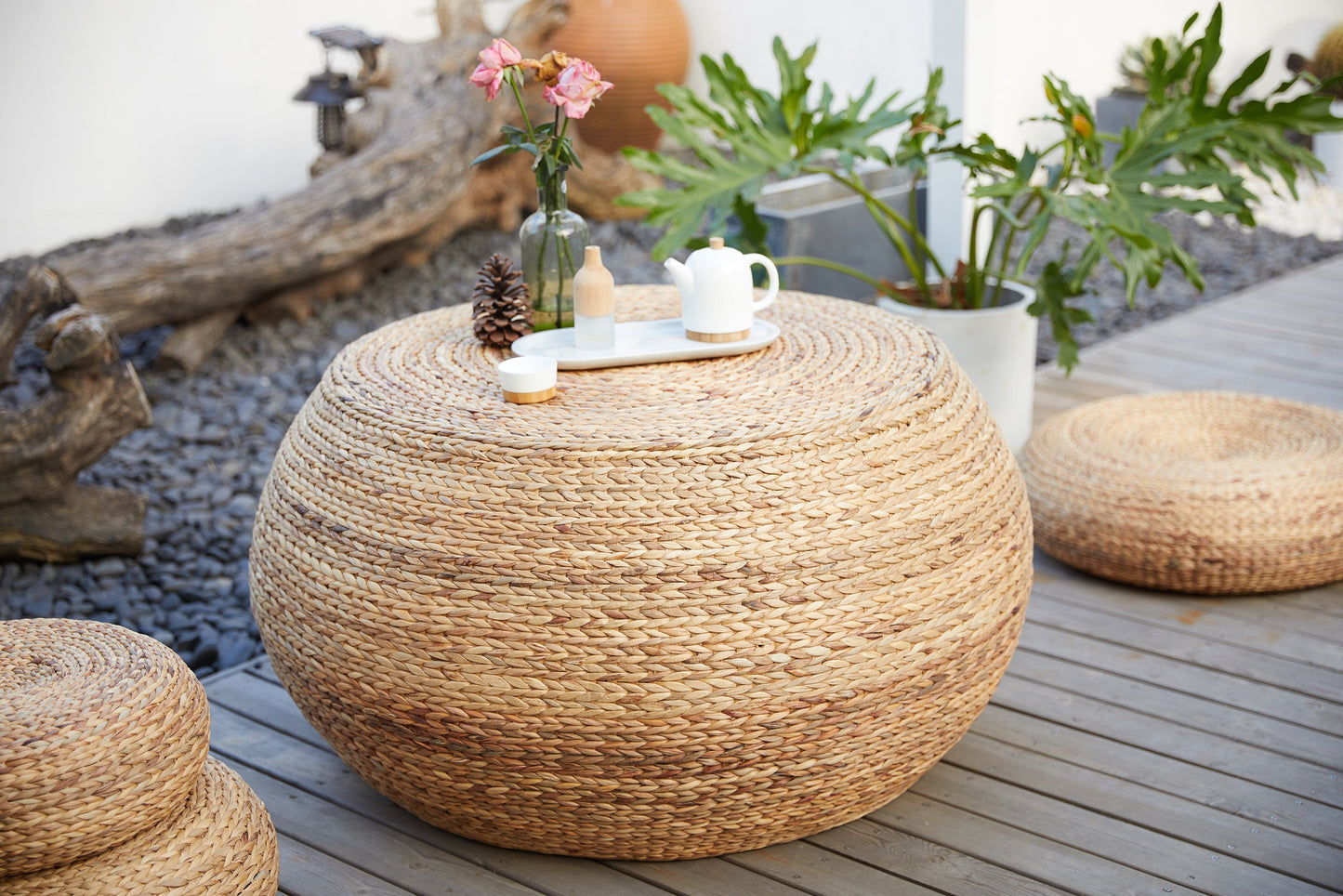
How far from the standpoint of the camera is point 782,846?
5.68 feet

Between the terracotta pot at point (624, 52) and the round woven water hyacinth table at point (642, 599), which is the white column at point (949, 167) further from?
the terracotta pot at point (624, 52)

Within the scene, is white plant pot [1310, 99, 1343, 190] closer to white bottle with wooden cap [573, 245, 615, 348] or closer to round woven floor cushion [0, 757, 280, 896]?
white bottle with wooden cap [573, 245, 615, 348]

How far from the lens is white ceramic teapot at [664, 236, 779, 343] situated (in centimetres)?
187

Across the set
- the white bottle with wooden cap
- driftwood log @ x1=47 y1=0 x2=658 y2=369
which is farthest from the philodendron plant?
driftwood log @ x1=47 y1=0 x2=658 y2=369

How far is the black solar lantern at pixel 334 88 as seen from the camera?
158 inches

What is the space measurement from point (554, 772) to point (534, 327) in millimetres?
753

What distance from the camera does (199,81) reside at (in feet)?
15.6

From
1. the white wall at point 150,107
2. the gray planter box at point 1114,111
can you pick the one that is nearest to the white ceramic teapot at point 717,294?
the white wall at point 150,107

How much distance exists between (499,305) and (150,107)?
329 centimetres

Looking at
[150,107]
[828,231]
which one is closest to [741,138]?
[828,231]

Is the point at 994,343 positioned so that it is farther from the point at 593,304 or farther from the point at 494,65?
the point at 494,65

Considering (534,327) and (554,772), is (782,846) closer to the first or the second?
(554,772)

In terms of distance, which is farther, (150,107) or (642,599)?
(150,107)

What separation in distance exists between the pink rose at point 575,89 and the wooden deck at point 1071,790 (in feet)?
3.34
